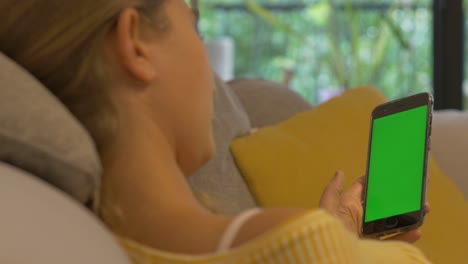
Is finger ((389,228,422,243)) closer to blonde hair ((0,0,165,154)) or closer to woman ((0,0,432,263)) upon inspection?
woman ((0,0,432,263))

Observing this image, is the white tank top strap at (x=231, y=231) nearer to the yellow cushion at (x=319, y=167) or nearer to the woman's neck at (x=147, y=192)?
the woman's neck at (x=147, y=192)

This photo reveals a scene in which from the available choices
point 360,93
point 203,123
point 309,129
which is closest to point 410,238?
point 203,123

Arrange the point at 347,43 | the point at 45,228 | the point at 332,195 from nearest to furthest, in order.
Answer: the point at 45,228, the point at 332,195, the point at 347,43

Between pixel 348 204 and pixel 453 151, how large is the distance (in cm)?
89

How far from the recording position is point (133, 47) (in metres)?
0.88

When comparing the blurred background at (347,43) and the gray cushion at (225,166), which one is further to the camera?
the blurred background at (347,43)

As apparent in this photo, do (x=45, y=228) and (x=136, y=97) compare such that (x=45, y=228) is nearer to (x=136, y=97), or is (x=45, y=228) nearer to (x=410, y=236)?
(x=136, y=97)

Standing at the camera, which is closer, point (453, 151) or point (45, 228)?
point (45, 228)

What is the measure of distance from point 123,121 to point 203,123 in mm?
103

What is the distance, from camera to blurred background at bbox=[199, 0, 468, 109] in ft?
14.9

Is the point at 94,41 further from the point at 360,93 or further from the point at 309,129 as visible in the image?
the point at 360,93

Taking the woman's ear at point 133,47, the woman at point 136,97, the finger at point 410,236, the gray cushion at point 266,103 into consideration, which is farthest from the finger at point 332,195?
the gray cushion at point 266,103

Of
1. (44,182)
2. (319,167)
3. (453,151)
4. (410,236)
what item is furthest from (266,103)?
(44,182)

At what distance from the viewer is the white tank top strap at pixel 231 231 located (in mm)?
785
